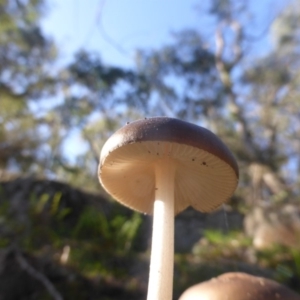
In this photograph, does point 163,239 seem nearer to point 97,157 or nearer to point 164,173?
point 164,173

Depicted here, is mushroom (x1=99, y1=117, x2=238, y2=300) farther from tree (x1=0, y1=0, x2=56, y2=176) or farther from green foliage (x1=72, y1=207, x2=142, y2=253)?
tree (x1=0, y1=0, x2=56, y2=176)

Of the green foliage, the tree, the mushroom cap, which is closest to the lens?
the mushroom cap

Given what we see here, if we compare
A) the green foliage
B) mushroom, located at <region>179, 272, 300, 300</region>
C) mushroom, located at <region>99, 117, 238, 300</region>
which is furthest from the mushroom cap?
the green foliage

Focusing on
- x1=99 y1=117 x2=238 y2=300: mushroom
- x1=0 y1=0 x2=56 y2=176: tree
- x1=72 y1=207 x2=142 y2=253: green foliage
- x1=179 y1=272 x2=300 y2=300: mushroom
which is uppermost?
x1=0 y1=0 x2=56 y2=176: tree

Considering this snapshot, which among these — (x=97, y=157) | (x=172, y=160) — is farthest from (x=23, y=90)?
(x=172, y=160)

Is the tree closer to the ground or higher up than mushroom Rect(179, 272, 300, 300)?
higher up

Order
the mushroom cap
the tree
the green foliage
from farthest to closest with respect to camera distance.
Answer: the tree → the green foliage → the mushroom cap
